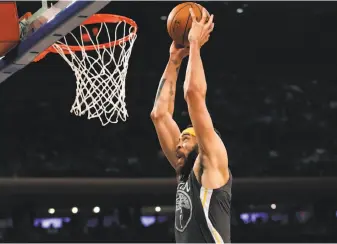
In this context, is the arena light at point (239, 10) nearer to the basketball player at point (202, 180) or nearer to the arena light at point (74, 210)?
the arena light at point (74, 210)

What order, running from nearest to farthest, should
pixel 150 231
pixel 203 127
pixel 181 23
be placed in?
pixel 203 127 < pixel 181 23 < pixel 150 231

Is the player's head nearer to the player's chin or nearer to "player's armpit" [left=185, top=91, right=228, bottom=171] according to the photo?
the player's chin

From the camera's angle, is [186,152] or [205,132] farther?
[186,152]

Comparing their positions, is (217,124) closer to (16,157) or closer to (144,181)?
(144,181)

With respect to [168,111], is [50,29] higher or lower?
higher

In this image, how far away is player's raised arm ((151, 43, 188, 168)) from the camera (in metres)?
3.23

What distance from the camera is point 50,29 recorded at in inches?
132

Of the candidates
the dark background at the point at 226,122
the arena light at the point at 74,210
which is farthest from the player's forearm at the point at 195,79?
the arena light at the point at 74,210

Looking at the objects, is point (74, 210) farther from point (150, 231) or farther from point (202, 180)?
point (202, 180)

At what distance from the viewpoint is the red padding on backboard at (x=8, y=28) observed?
3613mm

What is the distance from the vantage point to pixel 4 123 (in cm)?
834

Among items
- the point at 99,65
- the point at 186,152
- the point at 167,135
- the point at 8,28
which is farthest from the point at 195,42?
the point at 99,65

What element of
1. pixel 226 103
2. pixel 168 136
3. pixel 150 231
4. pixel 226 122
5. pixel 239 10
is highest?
pixel 168 136

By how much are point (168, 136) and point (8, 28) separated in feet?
3.42
